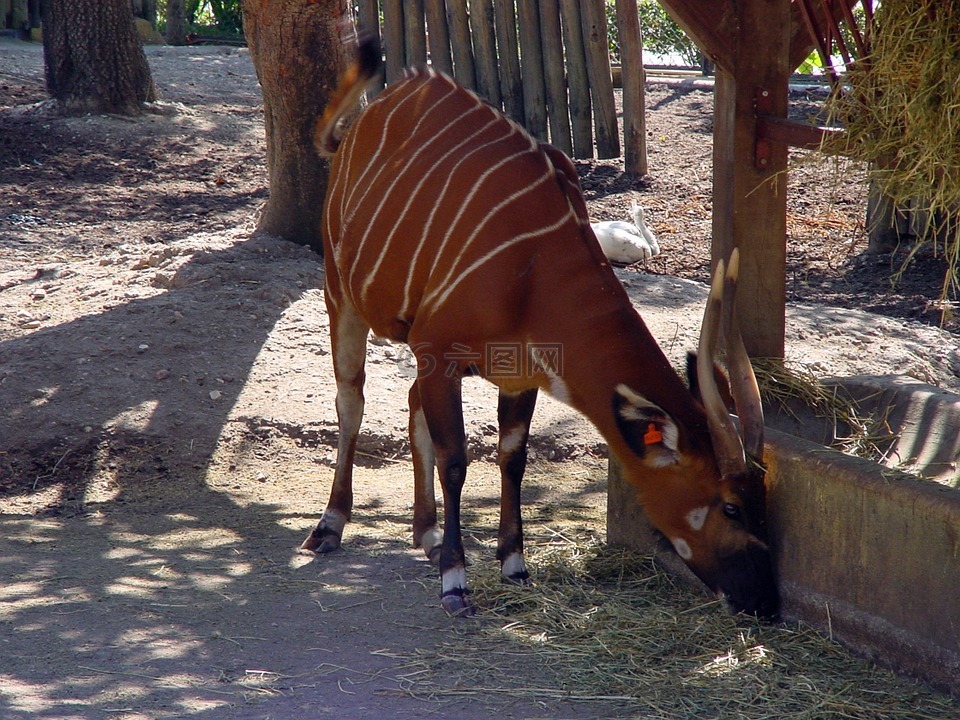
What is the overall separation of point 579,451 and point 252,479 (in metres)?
1.62

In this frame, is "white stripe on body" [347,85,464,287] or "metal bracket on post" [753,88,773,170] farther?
"white stripe on body" [347,85,464,287]

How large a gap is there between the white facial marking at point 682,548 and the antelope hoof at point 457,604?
2.36 ft

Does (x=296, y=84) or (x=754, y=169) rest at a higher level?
(x=296, y=84)

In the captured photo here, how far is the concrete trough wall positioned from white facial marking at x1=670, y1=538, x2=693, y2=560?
285 millimetres

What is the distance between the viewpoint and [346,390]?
4586mm

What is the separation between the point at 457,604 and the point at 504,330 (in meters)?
0.95

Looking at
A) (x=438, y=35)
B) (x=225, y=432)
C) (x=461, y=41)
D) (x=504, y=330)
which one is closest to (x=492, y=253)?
(x=504, y=330)

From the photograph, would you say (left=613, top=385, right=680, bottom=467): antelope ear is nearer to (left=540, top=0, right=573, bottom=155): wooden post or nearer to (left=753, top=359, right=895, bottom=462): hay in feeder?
(left=753, top=359, right=895, bottom=462): hay in feeder

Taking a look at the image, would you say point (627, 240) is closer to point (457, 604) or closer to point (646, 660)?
point (457, 604)

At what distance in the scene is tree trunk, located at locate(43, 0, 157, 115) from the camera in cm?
923

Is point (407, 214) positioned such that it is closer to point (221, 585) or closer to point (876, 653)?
point (221, 585)

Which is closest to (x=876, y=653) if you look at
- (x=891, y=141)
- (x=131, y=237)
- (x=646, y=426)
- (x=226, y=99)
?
(x=646, y=426)

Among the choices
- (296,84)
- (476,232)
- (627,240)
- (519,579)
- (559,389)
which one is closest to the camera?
(559,389)

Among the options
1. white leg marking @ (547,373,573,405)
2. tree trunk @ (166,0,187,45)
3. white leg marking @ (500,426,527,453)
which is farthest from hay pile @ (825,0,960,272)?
tree trunk @ (166,0,187,45)
